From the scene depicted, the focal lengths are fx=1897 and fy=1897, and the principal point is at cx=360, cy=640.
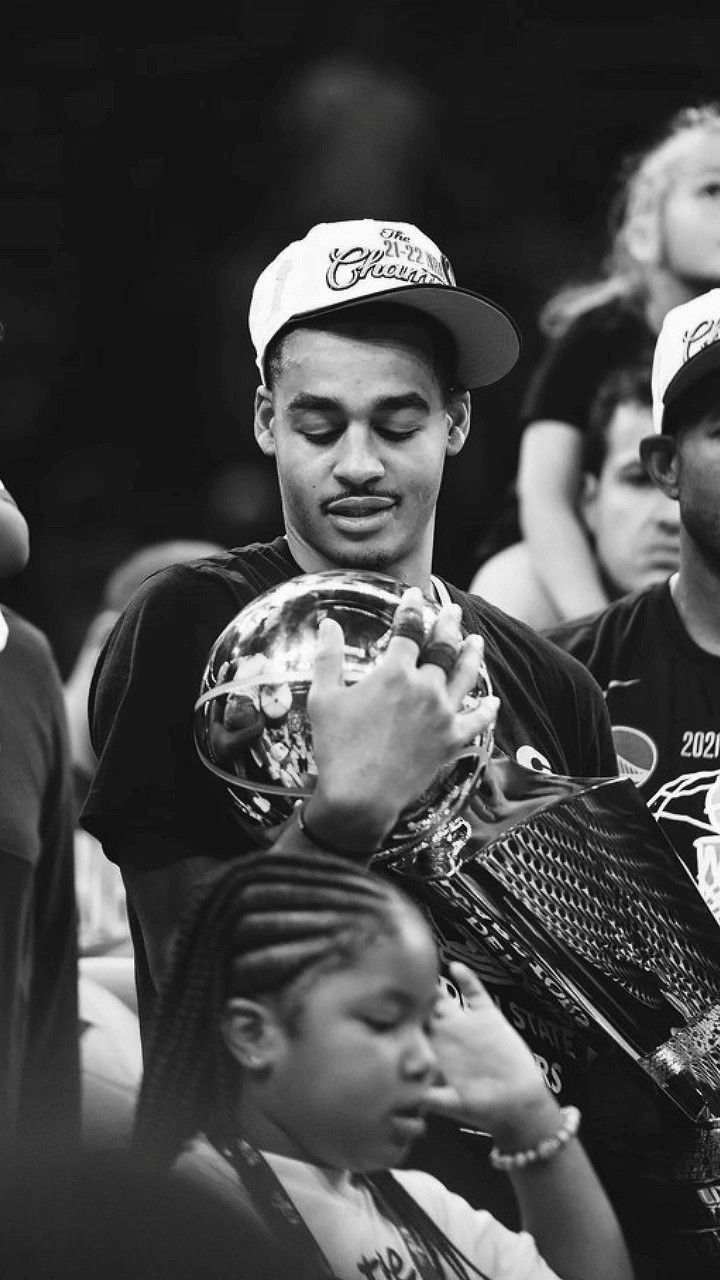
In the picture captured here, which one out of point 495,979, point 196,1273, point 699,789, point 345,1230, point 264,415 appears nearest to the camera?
point 196,1273

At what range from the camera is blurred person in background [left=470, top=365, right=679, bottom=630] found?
3.86 metres

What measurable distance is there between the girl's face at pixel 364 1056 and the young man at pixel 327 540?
0.40 metres

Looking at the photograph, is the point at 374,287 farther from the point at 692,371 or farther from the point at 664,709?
the point at 664,709

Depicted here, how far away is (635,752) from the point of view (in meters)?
2.78

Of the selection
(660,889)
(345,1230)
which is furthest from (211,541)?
(345,1230)

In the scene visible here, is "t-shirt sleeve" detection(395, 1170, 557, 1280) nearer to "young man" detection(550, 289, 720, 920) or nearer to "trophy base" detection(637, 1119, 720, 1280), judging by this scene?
"trophy base" detection(637, 1119, 720, 1280)

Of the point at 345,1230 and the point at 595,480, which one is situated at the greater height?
the point at 595,480

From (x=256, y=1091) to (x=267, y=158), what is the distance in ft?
9.74

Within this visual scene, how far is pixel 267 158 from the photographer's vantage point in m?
4.11

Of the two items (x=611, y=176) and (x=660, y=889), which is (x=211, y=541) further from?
(x=660, y=889)

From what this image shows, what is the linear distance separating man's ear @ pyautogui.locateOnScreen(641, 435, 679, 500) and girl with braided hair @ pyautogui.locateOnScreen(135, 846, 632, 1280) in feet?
4.49

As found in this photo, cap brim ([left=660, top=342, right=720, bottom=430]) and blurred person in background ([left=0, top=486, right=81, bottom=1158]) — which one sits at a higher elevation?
cap brim ([left=660, top=342, right=720, bottom=430])

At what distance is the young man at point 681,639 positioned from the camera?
2678 millimetres

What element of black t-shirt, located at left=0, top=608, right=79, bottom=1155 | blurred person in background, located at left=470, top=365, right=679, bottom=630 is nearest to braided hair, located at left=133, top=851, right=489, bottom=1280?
black t-shirt, located at left=0, top=608, right=79, bottom=1155
